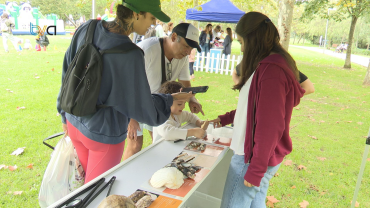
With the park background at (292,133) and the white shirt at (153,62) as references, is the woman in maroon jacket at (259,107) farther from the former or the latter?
the park background at (292,133)

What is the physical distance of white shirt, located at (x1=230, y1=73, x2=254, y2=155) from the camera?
1468mm

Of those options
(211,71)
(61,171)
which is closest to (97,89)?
(61,171)

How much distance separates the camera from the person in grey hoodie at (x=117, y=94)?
1353 mm

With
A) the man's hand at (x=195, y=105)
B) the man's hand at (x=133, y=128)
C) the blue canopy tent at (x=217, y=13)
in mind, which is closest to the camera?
the man's hand at (x=133, y=128)

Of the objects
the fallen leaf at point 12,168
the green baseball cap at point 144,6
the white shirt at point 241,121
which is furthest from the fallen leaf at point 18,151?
the white shirt at point 241,121

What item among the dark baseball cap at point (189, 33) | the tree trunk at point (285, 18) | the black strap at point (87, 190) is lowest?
the black strap at point (87, 190)

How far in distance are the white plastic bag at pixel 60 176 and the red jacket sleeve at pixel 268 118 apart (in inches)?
49.1

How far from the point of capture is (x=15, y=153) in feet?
11.6

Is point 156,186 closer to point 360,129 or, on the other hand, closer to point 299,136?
point 299,136

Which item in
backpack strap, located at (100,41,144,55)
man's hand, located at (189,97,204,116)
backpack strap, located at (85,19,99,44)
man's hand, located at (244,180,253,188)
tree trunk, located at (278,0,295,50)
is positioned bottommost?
man's hand, located at (244,180,253,188)

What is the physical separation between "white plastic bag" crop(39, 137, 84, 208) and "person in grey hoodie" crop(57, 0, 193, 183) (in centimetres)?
16

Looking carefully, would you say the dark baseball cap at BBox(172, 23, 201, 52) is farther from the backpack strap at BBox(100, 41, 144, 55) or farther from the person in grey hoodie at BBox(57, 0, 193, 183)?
the backpack strap at BBox(100, 41, 144, 55)

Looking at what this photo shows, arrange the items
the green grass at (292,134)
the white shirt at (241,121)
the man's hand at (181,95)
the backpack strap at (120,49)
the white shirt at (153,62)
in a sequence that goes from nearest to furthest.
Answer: the backpack strap at (120,49), the white shirt at (241,121), the man's hand at (181,95), the white shirt at (153,62), the green grass at (292,134)

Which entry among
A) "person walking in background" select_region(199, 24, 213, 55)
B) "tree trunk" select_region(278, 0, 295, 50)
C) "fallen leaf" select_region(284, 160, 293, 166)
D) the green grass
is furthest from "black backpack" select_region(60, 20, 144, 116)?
"person walking in background" select_region(199, 24, 213, 55)
